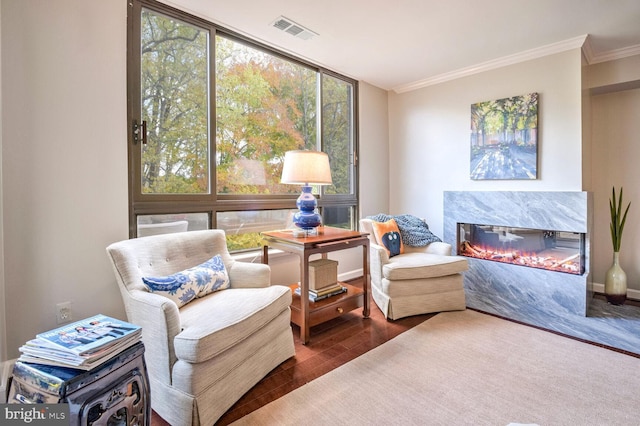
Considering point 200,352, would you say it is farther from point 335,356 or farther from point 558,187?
point 558,187

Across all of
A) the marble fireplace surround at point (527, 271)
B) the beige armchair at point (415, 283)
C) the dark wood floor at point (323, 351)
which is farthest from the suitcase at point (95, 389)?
the marble fireplace surround at point (527, 271)

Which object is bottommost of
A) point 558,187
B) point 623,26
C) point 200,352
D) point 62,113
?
point 200,352

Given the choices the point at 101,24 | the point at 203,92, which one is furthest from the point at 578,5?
the point at 101,24

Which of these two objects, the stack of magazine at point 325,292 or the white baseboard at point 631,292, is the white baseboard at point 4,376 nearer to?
the stack of magazine at point 325,292

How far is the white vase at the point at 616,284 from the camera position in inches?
118

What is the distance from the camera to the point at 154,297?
1.55m

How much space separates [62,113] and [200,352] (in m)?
1.67

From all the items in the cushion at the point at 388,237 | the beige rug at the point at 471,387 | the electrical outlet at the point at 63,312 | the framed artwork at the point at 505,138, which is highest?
the framed artwork at the point at 505,138

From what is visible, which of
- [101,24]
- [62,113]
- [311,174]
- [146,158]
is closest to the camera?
[62,113]

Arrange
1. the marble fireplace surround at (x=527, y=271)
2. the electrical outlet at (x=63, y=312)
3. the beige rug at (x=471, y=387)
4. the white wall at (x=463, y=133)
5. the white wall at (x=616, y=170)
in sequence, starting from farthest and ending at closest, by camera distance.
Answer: the white wall at (x=616, y=170) < the white wall at (x=463, y=133) < the marble fireplace surround at (x=527, y=271) < the electrical outlet at (x=63, y=312) < the beige rug at (x=471, y=387)

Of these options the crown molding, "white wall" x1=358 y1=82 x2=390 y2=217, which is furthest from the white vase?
"white wall" x1=358 y1=82 x2=390 y2=217

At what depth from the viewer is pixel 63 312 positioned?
6.20ft

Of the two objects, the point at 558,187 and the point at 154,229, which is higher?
the point at 558,187

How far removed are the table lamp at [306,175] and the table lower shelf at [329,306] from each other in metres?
0.57
